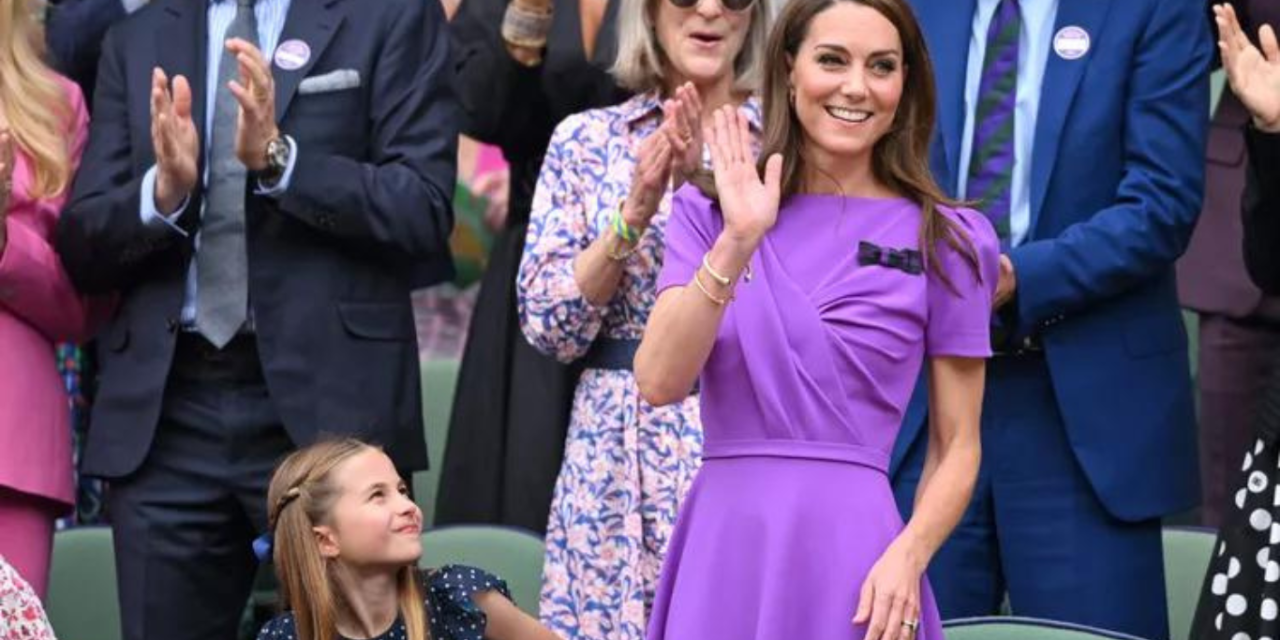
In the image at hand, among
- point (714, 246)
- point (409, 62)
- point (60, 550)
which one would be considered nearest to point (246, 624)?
point (60, 550)

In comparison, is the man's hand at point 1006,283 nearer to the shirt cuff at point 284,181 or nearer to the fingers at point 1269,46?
the fingers at point 1269,46

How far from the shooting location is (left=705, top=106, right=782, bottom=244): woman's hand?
426cm

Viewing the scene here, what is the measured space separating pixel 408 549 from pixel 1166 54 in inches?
77.1

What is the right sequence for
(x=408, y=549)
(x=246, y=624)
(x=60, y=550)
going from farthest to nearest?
(x=246, y=624) → (x=60, y=550) → (x=408, y=549)

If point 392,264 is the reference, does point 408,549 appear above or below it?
below

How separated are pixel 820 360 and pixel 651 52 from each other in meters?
1.64

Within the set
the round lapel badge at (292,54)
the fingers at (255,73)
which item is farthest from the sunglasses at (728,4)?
the fingers at (255,73)

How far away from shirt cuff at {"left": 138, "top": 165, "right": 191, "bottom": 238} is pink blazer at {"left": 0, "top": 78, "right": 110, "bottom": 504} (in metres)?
0.33

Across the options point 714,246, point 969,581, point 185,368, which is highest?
point 714,246

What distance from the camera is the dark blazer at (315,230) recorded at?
570cm

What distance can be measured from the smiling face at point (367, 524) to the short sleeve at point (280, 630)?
14 centimetres

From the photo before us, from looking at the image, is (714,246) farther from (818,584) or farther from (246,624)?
(246,624)

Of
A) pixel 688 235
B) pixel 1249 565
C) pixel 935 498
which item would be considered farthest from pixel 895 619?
pixel 1249 565

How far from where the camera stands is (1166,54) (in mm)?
5715
